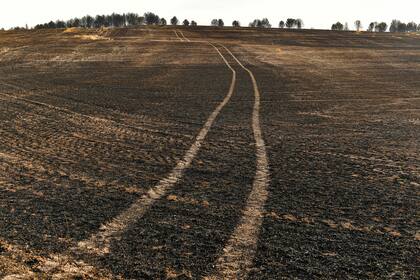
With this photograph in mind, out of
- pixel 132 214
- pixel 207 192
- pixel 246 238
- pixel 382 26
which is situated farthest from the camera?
pixel 382 26

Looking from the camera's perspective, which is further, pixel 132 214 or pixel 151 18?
pixel 151 18

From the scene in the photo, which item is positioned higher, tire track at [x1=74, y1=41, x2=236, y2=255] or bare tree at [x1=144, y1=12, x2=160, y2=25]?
bare tree at [x1=144, y1=12, x2=160, y2=25]

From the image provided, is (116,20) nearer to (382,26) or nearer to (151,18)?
(151,18)

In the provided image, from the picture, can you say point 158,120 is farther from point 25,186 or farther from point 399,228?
point 399,228

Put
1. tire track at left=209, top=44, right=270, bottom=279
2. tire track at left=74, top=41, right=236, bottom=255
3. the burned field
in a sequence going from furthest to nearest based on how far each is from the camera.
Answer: tire track at left=74, top=41, right=236, bottom=255, the burned field, tire track at left=209, top=44, right=270, bottom=279

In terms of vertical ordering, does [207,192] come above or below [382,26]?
below

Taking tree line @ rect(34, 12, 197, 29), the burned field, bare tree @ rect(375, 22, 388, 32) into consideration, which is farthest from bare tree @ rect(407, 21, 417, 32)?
the burned field

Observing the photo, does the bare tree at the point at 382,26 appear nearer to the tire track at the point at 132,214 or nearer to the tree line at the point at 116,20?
the tree line at the point at 116,20

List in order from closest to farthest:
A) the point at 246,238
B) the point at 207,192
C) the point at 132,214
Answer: the point at 246,238, the point at 132,214, the point at 207,192

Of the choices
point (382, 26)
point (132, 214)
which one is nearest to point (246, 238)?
point (132, 214)

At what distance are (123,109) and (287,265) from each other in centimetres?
606

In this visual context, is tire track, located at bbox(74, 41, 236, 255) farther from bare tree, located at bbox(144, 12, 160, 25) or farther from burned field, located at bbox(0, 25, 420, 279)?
bare tree, located at bbox(144, 12, 160, 25)

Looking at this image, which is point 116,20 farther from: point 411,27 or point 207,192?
point 207,192

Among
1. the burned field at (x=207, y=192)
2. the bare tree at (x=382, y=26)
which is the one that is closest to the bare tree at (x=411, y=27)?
the bare tree at (x=382, y=26)
